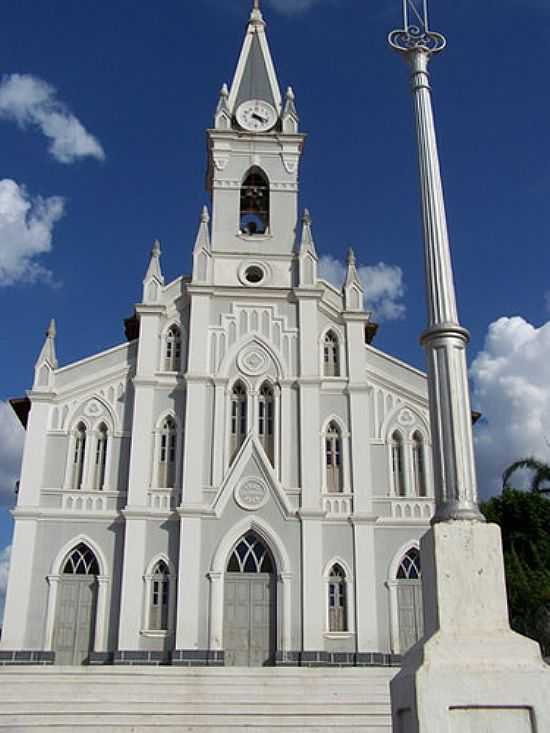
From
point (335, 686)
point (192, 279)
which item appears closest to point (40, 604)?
point (335, 686)

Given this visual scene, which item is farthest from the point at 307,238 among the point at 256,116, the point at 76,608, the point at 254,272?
the point at 76,608

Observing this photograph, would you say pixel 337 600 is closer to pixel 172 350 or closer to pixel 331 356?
pixel 331 356

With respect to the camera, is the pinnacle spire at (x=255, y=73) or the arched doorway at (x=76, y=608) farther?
the pinnacle spire at (x=255, y=73)

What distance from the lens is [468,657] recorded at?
797 centimetres

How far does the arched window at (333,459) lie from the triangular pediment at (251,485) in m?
1.59

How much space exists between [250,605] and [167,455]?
5.05m

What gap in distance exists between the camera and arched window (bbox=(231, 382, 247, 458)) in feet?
81.8

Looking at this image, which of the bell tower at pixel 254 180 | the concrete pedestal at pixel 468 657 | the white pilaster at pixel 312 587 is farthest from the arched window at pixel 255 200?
the concrete pedestal at pixel 468 657

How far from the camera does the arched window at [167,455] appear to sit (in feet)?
80.3

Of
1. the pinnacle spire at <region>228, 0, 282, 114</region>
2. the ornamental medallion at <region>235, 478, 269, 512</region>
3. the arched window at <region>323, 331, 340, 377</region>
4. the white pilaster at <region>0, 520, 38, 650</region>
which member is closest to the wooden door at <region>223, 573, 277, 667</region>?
the ornamental medallion at <region>235, 478, 269, 512</region>

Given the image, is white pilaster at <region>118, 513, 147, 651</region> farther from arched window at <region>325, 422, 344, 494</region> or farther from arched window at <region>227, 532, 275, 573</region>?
arched window at <region>325, 422, 344, 494</region>

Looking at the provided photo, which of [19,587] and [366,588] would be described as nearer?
[19,587]

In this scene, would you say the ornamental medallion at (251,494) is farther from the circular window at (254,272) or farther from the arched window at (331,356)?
the circular window at (254,272)

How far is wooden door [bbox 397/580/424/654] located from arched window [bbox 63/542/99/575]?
28.5 ft
